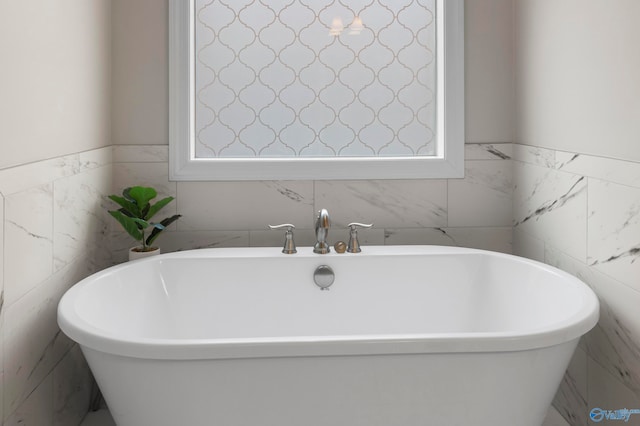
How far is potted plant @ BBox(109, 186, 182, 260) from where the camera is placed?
7.55 feet

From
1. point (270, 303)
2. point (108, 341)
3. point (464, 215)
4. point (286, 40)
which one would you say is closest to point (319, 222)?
point (270, 303)

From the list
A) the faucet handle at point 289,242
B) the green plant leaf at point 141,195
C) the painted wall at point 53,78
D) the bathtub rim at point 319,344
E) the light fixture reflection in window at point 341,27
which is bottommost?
the bathtub rim at point 319,344

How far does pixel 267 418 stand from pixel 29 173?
103 cm

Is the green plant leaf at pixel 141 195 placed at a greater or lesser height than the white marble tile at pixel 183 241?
greater

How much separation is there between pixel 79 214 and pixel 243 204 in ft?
2.39

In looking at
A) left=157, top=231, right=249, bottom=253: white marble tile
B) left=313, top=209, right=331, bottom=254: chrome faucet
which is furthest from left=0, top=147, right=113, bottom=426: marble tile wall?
left=313, top=209, right=331, bottom=254: chrome faucet

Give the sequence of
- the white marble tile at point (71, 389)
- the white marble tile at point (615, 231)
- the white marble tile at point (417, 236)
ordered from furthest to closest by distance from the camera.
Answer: the white marble tile at point (417, 236) < the white marble tile at point (71, 389) < the white marble tile at point (615, 231)

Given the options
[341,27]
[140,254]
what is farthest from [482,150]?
[140,254]

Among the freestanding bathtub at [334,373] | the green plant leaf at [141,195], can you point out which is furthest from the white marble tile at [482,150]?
the green plant leaf at [141,195]

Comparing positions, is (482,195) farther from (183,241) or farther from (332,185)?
(183,241)

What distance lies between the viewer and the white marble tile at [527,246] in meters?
2.39

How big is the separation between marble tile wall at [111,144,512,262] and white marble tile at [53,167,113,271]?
15 cm

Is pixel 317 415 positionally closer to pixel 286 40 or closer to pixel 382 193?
pixel 382 193

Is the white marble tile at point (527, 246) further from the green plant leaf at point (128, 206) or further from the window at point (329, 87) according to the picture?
the green plant leaf at point (128, 206)
